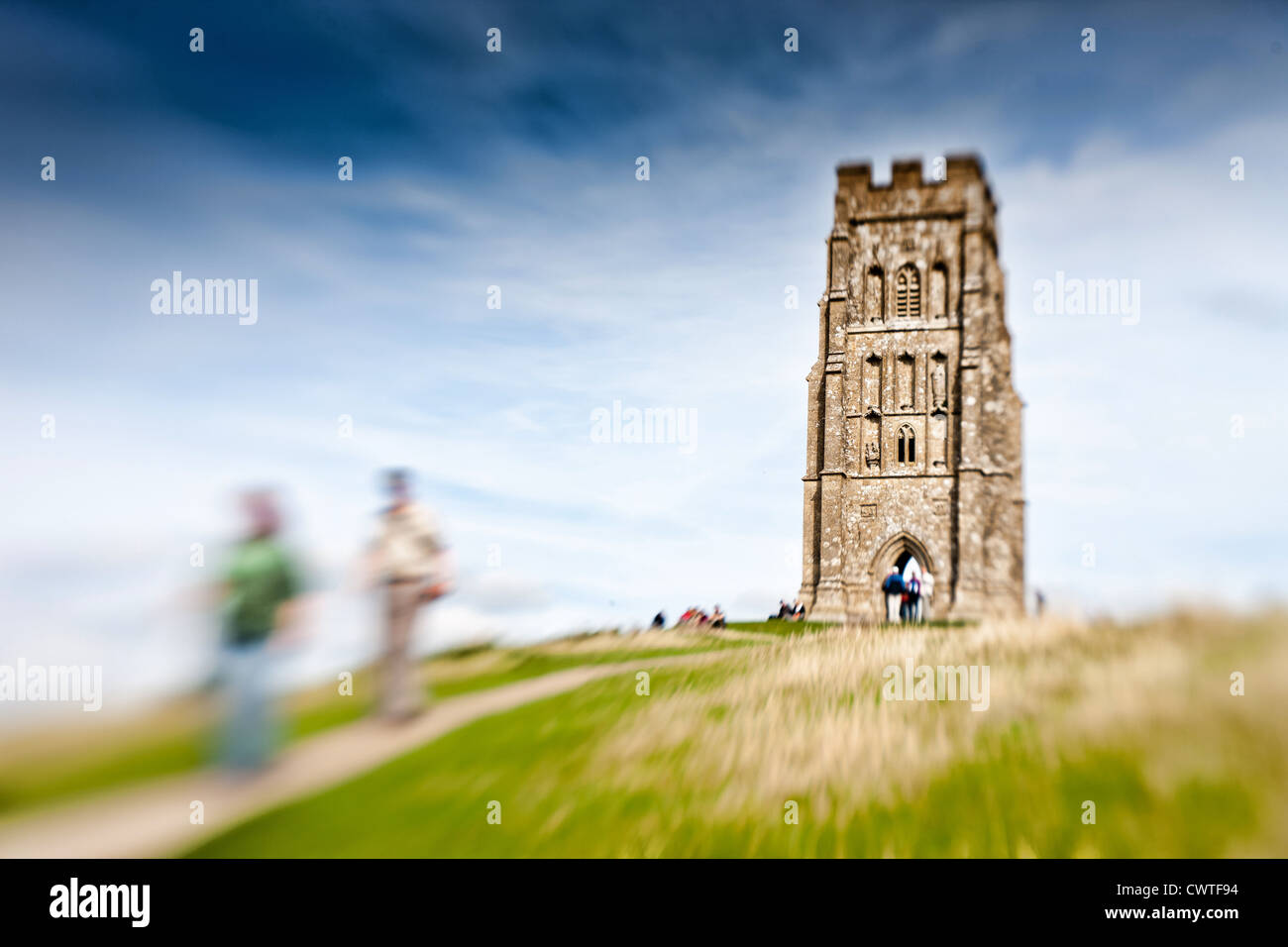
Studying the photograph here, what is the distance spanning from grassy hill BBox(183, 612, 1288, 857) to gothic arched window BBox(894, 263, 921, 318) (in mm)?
32322

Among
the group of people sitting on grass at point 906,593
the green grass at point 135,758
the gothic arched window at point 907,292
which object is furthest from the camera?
the gothic arched window at point 907,292

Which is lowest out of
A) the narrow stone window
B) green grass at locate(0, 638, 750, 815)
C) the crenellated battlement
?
green grass at locate(0, 638, 750, 815)

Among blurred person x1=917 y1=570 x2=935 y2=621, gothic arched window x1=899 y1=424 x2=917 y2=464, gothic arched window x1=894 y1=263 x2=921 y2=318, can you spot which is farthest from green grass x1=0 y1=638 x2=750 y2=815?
gothic arched window x1=894 y1=263 x2=921 y2=318

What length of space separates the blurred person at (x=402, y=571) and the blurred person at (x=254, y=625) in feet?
3.50

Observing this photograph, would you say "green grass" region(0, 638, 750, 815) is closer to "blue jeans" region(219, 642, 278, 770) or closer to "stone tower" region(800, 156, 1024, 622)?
"blue jeans" region(219, 642, 278, 770)

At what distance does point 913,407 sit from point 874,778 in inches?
1325

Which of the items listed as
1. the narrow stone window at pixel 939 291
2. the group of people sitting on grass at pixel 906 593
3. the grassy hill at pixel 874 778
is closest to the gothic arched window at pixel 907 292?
the narrow stone window at pixel 939 291

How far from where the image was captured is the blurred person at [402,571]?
693 centimetres

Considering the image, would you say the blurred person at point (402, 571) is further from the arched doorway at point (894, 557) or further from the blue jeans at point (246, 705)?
the arched doorway at point (894, 557)

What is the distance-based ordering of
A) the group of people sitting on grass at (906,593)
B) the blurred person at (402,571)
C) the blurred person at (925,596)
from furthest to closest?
1. the blurred person at (925,596)
2. the group of people sitting on grass at (906,593)
3. the blurred person at (402,571)

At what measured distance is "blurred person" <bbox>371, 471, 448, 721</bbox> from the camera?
693 centimetres
